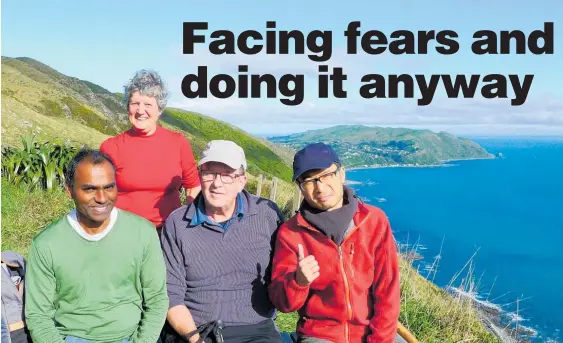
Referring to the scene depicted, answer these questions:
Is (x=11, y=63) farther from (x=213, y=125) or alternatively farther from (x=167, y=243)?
(x=167, y=243)

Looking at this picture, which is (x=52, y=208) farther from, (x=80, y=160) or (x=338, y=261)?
(x=338, y=261)

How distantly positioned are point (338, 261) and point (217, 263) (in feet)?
2.37

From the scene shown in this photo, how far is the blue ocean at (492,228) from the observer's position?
207ft

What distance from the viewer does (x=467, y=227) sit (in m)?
99.3

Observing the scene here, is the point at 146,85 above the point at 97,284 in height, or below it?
above

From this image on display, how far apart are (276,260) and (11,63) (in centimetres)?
4583

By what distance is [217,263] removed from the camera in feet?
10.6

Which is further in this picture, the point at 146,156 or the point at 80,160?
the point at 146,156

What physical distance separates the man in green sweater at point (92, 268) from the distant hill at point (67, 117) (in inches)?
105

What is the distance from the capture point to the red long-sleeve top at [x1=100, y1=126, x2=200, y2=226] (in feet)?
12.7

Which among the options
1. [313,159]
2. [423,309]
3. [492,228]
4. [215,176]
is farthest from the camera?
[492,228]

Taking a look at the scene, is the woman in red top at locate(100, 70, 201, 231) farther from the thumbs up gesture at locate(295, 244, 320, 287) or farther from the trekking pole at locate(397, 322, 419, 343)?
the trekking pole at locate(397, 322, 419, 343)

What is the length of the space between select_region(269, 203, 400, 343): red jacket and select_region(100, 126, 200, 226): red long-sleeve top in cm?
118

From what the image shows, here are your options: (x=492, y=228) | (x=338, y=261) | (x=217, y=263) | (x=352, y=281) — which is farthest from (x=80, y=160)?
(x=492, y=228)
